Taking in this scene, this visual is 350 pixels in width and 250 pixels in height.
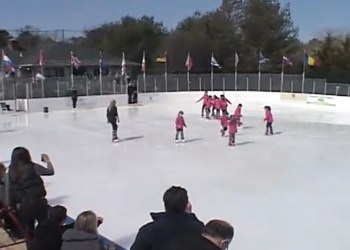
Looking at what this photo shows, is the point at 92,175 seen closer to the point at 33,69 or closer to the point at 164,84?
the point at 164,84

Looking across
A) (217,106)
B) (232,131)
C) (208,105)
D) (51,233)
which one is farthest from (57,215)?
(208,105)

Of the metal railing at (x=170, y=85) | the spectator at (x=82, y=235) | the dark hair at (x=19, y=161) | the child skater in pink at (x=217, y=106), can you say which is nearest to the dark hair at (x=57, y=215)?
the spectator at (x=82, y=235)

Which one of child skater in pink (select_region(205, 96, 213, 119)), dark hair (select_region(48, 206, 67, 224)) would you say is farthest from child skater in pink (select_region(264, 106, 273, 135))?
dark hair (select_region(48, 206, 67, 224))

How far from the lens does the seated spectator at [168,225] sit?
2.81 m

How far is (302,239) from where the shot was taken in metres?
6.26

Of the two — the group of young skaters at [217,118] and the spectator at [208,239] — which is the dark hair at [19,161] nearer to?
the spectator at [208,239]

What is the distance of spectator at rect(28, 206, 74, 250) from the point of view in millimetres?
3623

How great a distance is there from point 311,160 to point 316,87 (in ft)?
61.3

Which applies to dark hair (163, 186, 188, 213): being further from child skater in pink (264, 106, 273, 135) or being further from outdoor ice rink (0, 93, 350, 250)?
child skater in pink (264, 106, 273, 135)

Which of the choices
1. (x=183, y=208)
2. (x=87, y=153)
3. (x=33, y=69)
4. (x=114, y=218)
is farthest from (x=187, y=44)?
(x=183, y=208)

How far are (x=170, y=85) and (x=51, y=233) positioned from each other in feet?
94.7

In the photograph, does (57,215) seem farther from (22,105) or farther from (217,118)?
(22,105)

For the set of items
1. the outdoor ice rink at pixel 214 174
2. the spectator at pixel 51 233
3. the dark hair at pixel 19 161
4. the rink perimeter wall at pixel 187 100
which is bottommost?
the outdoor ice rink at pixel 214 174

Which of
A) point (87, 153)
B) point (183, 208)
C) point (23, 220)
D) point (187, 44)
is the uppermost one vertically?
point (187, 44)
